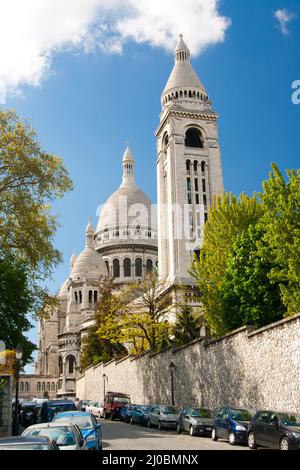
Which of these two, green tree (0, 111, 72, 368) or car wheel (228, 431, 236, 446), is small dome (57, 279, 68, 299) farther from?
car wheel (228, 431, 236, 446)

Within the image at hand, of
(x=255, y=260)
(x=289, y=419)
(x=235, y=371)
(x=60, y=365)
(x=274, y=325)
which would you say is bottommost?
(x=289, y=419)

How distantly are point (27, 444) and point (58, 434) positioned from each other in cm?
409

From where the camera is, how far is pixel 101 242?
106188 millimetres

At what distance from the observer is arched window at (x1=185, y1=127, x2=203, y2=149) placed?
7431 centimetres

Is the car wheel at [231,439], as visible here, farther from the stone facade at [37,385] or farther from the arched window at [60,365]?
the stone facade at [37,385]

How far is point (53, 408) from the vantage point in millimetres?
23562

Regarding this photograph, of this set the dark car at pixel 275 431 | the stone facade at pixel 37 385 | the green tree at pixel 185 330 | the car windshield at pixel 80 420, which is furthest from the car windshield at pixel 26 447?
the stone facade at pixel 37 385

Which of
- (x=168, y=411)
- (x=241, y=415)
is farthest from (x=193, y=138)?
(x=241, y=415)

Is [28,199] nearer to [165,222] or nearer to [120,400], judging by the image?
[120,400]

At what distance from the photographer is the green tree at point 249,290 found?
30859 mm

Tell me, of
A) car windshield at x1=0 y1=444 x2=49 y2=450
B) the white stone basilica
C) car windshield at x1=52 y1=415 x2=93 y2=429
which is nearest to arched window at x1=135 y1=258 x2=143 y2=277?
the white stone basilica

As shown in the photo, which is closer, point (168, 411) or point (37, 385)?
point (168, 411)

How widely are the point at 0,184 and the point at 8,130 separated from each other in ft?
8.61
